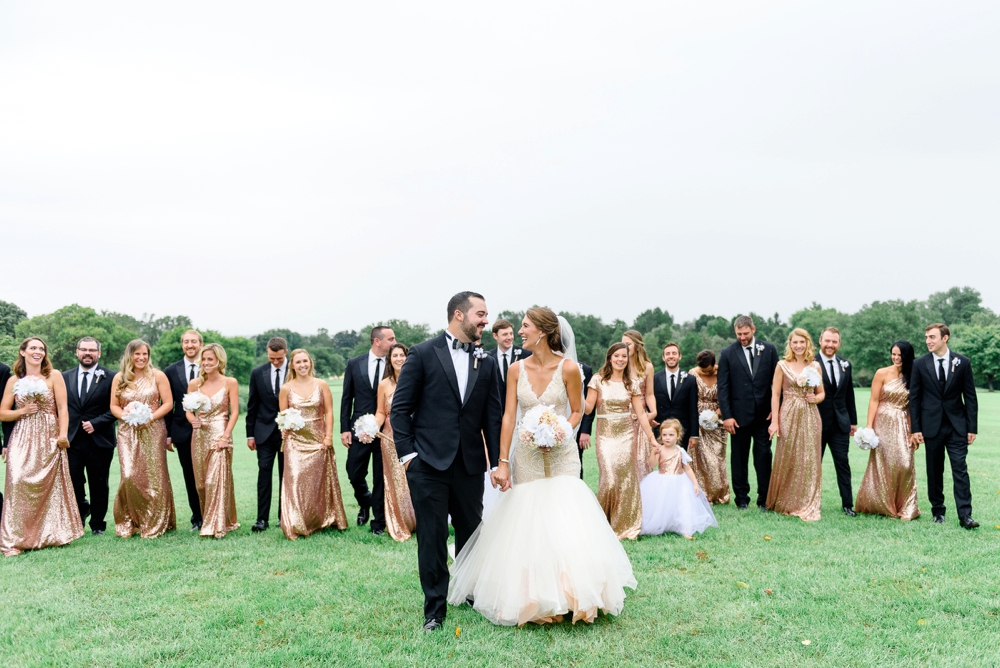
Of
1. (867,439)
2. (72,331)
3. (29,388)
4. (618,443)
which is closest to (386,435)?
(618,443)

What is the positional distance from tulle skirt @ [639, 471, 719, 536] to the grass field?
0.84ft

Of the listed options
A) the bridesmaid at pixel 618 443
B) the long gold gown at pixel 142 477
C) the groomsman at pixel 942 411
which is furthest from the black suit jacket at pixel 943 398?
the long gold gown at pixel 142 477

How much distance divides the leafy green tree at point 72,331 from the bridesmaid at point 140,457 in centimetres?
6108

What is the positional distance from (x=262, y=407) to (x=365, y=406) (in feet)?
4.33

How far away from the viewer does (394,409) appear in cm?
553

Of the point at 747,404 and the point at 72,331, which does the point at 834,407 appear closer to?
the point at 747,404

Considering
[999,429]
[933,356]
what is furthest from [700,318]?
[933,356]

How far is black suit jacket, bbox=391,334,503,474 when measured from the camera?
Answer: 5480mm

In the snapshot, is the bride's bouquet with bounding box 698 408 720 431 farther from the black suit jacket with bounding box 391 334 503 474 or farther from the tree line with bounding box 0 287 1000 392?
the tree line with bounding box 0 287 1000 392

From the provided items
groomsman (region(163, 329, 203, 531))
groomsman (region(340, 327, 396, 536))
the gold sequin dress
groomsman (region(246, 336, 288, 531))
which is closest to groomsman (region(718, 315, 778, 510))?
the gold sequin dress

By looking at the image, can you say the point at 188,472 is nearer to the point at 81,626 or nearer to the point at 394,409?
the point at 81,626

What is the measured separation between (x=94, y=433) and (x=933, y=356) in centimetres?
1056

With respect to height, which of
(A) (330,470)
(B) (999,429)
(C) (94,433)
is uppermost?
(C) (94,433)

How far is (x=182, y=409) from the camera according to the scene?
9.45 metres
